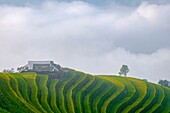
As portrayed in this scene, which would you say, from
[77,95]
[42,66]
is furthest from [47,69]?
[77,95]

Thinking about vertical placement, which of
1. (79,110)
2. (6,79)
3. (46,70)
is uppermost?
(46,70)

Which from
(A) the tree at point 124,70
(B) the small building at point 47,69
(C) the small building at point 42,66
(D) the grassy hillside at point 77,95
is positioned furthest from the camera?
(A) the tree at point 124,70

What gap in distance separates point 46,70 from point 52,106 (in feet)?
67.2

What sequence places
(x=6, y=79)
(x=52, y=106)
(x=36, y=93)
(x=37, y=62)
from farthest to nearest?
1. (x=37, y=62)
2. (x=6, y=79)
3. (x=36, y=93)
4. (x=52, y=106)

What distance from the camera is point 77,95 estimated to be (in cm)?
5594

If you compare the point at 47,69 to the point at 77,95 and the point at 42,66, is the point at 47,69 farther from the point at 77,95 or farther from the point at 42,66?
the point at 77,95

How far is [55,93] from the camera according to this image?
180 ft

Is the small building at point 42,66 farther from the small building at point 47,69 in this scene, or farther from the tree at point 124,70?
the tree at point 124,70

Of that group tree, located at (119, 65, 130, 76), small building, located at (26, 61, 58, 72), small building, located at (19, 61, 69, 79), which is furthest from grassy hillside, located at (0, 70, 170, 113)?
tree, located at (119, 65, 130, 76)

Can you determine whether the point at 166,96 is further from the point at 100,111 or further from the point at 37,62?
the point at 37,62

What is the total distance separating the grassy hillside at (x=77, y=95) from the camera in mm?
47812

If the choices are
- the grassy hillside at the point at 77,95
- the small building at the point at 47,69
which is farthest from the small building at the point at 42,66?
the grassy hillside at the point at 77,95

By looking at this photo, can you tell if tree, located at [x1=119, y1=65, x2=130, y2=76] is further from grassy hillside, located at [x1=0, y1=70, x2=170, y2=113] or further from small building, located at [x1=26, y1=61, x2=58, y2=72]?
small building, located at [x1=26, y1=61, x2=58, y2=72]

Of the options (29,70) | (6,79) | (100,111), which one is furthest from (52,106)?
(29,70)
